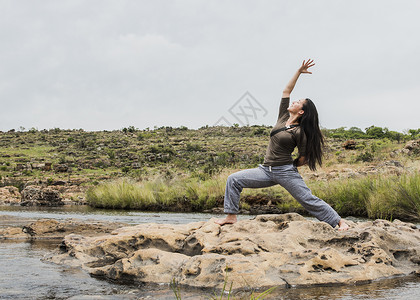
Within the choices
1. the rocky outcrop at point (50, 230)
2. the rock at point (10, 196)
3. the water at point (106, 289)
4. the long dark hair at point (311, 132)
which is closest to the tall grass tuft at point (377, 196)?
the long dark hair at point (311, 132)

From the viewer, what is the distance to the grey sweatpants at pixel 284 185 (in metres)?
6.14

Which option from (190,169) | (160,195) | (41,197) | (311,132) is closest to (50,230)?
(311,132)

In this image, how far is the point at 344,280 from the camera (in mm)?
4922

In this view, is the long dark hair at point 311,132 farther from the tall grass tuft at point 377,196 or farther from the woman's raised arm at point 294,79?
the tall grass tuft at point 377,196

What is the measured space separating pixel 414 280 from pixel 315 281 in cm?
133

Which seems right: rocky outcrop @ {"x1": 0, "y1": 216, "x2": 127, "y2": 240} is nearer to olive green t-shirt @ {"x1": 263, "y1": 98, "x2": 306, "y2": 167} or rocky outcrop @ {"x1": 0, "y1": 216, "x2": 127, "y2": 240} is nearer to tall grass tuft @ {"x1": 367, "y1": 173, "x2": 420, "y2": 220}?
olive green t-shirt @ {"x1": 263, "y1": 98, "x2": 306, "y2": 167}

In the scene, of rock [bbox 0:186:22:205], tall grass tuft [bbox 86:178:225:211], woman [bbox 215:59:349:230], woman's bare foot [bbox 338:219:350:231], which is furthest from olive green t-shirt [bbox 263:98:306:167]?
rock [bbox 0:186:22:205]

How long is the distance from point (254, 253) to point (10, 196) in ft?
78.2

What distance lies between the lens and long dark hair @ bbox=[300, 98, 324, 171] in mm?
6094

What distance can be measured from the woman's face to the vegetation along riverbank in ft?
4.22

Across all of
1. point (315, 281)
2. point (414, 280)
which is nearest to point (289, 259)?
point (315, 281)

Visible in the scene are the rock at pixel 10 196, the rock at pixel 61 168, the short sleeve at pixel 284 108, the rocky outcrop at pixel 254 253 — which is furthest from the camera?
the rock at pixel 61 168

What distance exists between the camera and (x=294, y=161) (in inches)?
246

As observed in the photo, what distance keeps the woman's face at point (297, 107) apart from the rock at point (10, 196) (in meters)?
20.9
